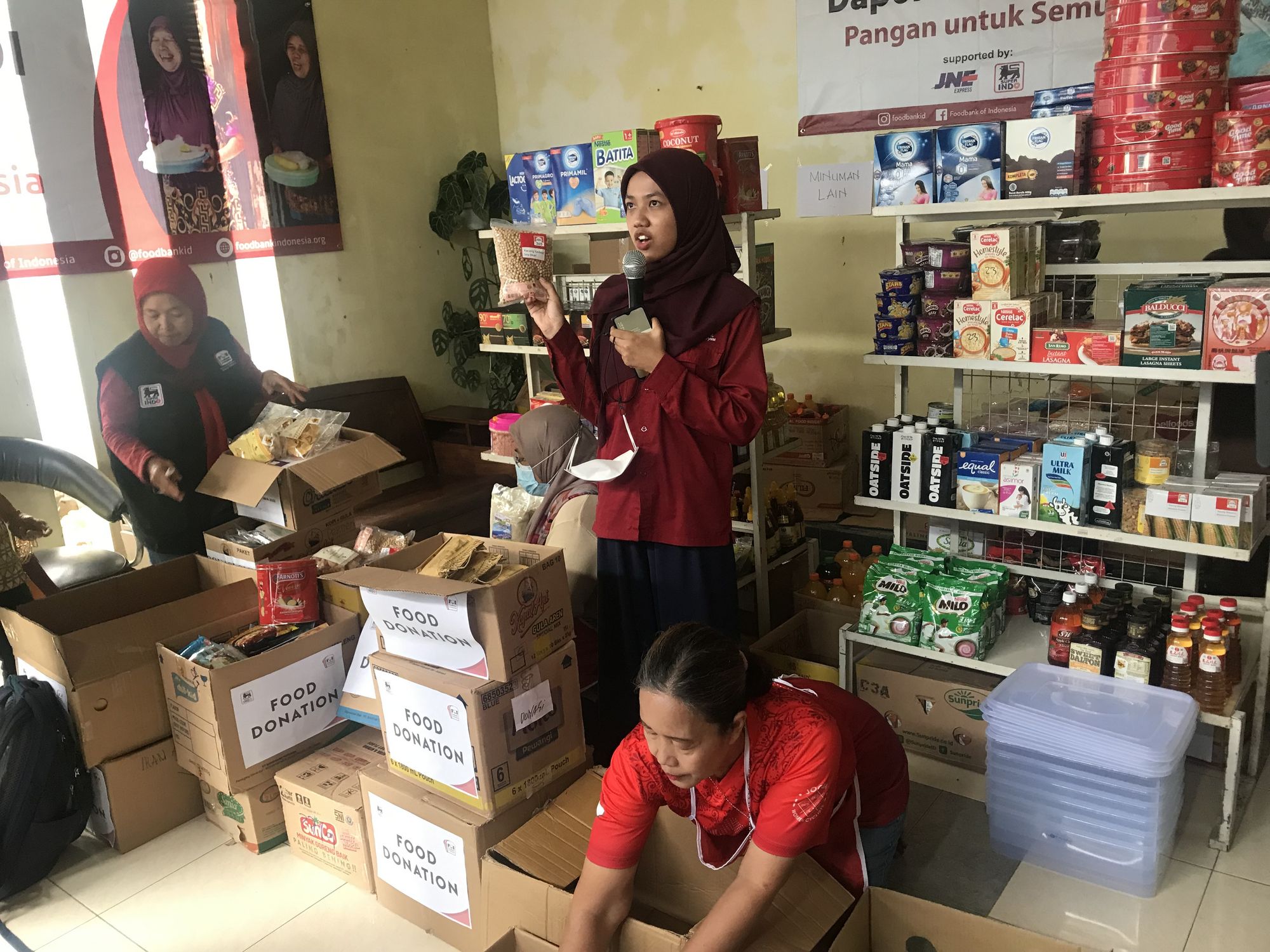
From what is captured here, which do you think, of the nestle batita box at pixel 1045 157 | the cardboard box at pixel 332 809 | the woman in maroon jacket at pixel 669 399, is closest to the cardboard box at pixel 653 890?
the cardboard box at pixel 332 809

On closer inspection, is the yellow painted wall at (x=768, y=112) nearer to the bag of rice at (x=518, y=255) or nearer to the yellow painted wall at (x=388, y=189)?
the yellow painted wall at (x=388, y=189)

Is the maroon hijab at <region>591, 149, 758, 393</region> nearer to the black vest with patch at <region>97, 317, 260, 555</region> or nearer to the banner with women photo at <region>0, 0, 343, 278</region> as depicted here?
the black vest with patch at <region>97, 317, 260, 555</region>

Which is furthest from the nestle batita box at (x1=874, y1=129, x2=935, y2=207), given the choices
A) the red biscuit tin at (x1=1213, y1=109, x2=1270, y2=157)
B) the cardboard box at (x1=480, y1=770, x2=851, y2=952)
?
the cardboard box at (x1=480, y1=770, x2=851, y2=952)

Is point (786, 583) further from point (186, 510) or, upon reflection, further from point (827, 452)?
point (186, 510)

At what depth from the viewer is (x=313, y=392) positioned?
4.68 metres

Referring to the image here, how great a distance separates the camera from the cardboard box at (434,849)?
2.12 m

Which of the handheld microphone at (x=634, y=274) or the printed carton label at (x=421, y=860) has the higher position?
the handheld microphone at (x=634, y=274)

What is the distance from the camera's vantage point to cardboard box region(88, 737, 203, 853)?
2.63 meters

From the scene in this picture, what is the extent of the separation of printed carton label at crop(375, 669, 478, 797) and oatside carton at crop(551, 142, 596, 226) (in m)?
1.79

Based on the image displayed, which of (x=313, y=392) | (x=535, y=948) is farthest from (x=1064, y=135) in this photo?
(x=313, y=392)

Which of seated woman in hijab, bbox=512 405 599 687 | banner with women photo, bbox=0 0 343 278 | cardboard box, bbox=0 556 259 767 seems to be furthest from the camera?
banner with women photo, bbox=0 0 343 278

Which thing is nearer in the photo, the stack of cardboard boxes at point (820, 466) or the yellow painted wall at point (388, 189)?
the stack of cardboard boxes at point (820, 466)

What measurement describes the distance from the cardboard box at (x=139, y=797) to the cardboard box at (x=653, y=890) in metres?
1.24

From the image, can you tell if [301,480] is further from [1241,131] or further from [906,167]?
[1241,131]
